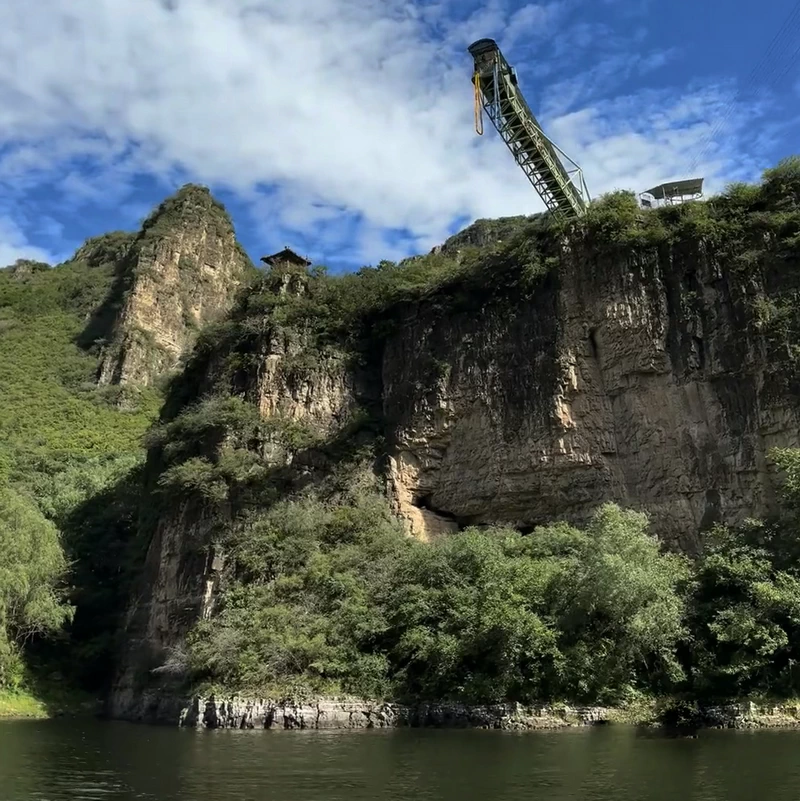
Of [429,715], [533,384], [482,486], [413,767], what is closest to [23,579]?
[429,715]

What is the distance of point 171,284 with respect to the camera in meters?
86.2

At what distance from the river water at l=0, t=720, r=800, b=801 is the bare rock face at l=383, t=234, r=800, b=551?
13.1m

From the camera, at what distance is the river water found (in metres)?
12.8

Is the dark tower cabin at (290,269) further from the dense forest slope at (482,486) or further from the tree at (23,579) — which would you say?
the tree at (23,579)

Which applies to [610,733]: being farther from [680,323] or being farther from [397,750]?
[680,323]

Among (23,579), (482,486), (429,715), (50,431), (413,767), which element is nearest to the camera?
(413,767)

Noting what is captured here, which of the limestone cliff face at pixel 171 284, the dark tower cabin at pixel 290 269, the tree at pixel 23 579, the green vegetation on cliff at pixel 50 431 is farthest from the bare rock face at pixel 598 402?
the limestone cliff face at pixel 171 284

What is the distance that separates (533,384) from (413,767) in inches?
912

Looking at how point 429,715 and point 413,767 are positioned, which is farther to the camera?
point 429,715

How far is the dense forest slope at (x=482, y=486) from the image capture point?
82.1 feet

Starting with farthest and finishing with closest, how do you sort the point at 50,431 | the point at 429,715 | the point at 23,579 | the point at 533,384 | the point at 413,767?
the point at 50,431
the point at 533,384
the point at 23,579
the point at 429,715
the point at 413,767

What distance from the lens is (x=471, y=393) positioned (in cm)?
3841

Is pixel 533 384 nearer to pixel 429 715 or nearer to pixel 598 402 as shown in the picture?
pixel 598 402

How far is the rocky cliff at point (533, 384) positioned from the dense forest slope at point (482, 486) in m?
0.11
